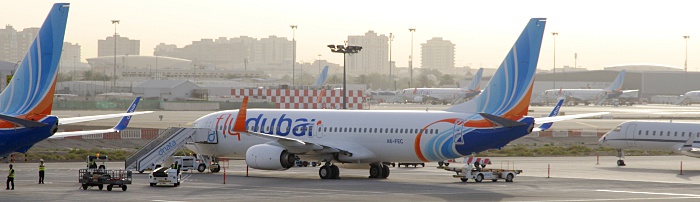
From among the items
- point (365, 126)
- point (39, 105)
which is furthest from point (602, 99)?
point (39, 105)

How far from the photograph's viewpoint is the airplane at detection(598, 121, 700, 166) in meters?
51.8

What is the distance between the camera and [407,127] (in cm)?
4212

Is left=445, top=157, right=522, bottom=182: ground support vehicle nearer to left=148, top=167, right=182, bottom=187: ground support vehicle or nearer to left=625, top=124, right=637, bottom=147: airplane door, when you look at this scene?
left=148, top=167, right=182, bottom=187: ground support vehicle

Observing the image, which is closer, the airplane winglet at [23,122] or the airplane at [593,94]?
the airplane winglet at [23,122]

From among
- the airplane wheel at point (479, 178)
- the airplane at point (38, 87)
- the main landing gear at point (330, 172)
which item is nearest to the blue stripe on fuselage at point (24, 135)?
the airplane at point (38, 87)

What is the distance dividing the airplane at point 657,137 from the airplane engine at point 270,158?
1979cm

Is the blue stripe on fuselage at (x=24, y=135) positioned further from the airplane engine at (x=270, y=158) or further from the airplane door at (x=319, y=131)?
the airplane door at (x=319, y=131)

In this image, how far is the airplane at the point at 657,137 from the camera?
51781 mm

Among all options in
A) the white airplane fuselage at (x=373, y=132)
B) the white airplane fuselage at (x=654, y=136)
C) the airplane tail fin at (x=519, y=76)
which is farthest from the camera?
the white airplane fuselage at (x=654, y=136)

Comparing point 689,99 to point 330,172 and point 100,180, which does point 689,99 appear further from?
point 100,180

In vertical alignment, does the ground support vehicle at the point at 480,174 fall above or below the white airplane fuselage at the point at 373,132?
below

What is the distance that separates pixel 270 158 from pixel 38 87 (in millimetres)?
14119

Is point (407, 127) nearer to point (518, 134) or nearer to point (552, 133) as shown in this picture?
point (518, 134)

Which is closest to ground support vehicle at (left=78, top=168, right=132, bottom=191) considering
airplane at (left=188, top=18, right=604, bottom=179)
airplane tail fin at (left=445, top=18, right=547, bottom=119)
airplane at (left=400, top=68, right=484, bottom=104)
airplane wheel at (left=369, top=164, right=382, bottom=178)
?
airplane at (left=188, top=18, right=604, bottom=179)
